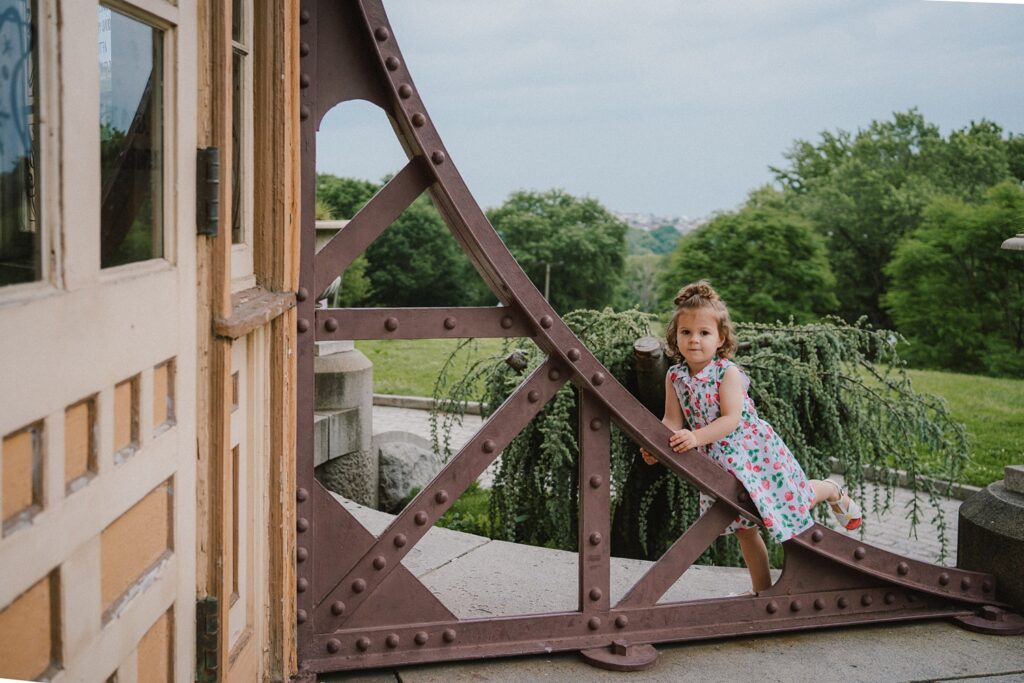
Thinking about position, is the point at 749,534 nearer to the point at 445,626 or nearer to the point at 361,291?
the point at 445,626

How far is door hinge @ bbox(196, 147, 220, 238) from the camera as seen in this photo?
205 centimetres

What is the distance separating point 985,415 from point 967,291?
6.01 meters

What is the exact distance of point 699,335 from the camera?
11.7 feet

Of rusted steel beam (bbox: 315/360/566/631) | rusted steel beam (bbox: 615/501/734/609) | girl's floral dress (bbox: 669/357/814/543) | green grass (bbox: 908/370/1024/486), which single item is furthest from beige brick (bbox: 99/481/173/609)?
green grass (bbox: 908/370/1024/486)

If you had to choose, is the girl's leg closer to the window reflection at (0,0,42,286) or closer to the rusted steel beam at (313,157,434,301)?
the rusted steel beam at (313,157,434,301)

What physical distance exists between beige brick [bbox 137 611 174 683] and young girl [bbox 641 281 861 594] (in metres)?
1.81

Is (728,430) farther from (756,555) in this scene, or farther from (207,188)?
(207,188)

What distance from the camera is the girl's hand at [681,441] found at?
132 inches

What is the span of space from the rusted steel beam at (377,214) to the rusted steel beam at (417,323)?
103 millimetres

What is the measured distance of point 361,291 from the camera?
17797 mm

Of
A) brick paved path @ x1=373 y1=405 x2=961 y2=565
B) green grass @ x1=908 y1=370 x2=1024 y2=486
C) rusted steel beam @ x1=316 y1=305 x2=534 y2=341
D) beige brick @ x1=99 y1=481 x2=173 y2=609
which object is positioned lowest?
brick paved path @ x1=373 y1=405 x2=961 y2=565

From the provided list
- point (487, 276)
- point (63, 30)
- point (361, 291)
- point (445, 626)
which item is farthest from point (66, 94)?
point (361, 291)

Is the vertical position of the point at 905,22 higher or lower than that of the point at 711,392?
higher

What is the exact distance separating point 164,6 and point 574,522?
375 centimetres
